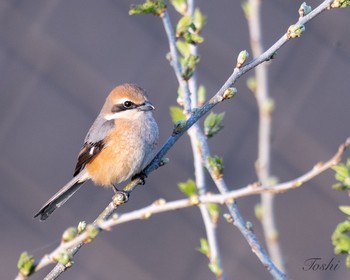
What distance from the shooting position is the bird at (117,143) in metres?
3.56

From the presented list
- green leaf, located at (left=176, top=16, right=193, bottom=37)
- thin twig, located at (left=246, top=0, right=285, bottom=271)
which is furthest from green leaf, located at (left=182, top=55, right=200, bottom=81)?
thin twig, located at (left=246, top=0, right=285, bottom=271)

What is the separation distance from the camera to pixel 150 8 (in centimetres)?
268

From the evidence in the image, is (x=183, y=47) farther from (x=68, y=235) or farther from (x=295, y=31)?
(x=68, y=235)

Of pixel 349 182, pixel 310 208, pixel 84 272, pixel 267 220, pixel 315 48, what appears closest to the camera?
pixel 349 182

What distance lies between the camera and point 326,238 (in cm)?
558

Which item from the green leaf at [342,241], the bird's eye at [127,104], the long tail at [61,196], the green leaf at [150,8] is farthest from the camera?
the bird's eye at [127,104]

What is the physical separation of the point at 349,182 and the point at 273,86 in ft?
13.1

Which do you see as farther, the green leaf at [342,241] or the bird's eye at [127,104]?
the bird's eye at [127,104]

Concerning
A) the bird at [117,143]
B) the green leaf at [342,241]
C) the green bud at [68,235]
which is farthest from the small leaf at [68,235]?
the bird at [117,143]

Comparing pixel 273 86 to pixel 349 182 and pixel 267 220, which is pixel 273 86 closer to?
pixel 267 220

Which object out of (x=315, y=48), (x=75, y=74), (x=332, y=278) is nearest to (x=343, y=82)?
(x=315, y=48)

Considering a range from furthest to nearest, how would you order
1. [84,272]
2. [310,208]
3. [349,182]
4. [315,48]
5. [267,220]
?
[315,48] < [310,208] < [84,272] < [267,220] < [349,182]

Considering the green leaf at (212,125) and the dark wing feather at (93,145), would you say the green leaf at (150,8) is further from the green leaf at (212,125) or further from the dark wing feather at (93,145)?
the dark wing feather at (93,145)

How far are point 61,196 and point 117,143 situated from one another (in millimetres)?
384
